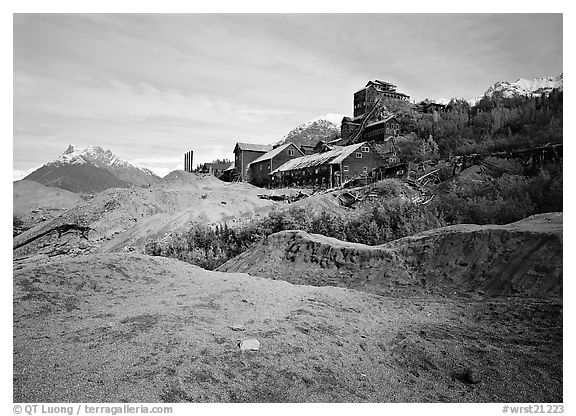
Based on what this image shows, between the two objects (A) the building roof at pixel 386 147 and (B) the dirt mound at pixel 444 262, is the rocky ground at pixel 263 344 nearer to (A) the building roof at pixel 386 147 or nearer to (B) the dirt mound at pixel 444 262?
(B) the dirt mound at pixel 444 262

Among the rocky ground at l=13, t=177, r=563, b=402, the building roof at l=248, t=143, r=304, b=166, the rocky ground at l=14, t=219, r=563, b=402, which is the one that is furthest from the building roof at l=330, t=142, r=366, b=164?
the rocky ground at l=14, t=219, r=563, b=402

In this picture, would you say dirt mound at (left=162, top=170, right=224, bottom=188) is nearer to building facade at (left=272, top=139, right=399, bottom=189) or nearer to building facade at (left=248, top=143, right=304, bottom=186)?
building facade at (left=272, top=139, right=399, bottom=189)

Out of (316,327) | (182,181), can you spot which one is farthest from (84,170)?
(182,181)

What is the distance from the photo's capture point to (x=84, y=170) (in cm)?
771

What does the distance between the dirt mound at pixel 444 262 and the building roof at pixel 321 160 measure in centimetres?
1506

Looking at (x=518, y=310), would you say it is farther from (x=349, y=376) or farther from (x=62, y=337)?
(x=62, y=337)

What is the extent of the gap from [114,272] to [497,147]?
12.2m

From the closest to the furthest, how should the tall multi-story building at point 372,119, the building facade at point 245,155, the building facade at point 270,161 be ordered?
the tall multi-story building at point 372,119 → the building facade at point 270,161 → the building facade at point 245,155

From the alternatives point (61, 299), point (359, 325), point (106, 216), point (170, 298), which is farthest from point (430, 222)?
point (106, 216)

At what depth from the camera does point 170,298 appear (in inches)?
157

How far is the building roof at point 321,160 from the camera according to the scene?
2172 centimetres

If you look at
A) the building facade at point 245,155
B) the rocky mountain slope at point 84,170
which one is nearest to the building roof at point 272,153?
the building facade at point 245,155

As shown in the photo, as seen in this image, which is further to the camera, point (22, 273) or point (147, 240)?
point (147, 240)

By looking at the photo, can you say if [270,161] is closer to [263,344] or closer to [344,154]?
[344,154]
